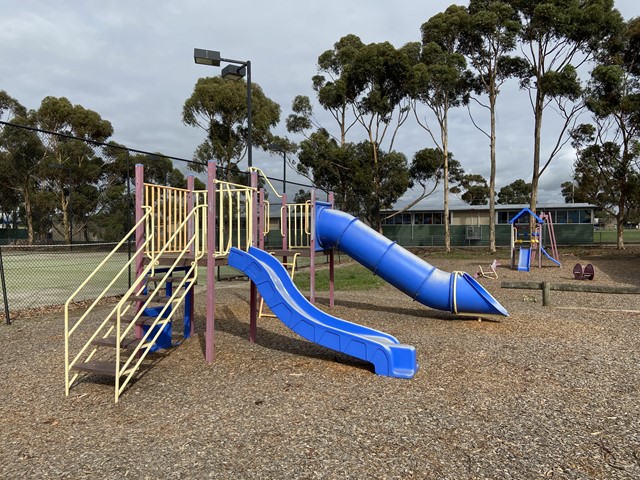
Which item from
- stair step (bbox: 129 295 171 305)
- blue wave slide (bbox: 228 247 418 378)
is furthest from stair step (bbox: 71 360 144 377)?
blue wave slide (bbox: 228 247 418 378)

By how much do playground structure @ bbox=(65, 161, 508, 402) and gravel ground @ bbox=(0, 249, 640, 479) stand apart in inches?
11.1

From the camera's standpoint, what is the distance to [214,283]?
6.56 m

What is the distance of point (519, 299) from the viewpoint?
10.3 meters

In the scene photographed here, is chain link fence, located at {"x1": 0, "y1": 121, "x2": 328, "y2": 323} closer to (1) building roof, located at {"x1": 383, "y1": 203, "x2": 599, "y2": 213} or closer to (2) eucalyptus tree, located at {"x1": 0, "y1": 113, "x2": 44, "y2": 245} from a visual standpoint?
(2) eucalyptus tree, located at {"x1": 0, "y1": 113, "x2": 44, "y2": 245}

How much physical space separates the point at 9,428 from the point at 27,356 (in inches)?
95.9

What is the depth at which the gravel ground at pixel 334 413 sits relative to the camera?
2.97m

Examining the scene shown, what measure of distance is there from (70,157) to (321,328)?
79.5ft

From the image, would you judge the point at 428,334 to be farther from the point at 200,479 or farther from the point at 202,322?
the point at 200,479

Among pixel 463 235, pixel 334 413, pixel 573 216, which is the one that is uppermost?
pixel 573 216

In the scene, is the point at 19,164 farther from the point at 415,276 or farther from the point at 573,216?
the point at 573,216

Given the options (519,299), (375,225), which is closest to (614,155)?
(375,225)

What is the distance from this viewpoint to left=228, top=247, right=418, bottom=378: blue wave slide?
4.77 meters

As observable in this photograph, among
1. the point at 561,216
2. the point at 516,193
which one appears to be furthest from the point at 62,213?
the point at 516,193

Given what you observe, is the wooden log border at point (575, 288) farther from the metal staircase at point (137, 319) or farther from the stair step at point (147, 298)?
the stair step at point (147, 298)
